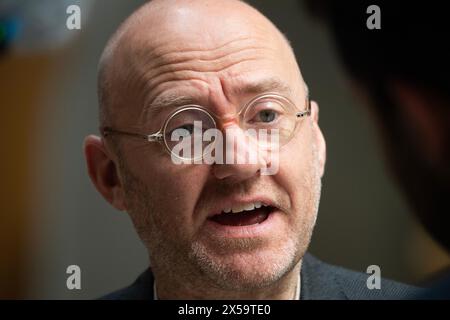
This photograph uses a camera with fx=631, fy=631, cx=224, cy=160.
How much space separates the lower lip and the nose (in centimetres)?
9

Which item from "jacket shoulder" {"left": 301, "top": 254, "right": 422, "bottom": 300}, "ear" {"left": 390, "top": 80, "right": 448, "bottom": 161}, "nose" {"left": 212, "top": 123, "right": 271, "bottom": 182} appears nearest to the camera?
"ear" {"left": 390, "top": 80, "right": 448, "bottom": 161}

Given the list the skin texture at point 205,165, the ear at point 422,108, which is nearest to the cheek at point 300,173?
the skin texture at point 205,165

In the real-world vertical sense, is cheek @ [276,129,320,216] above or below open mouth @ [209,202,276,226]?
above

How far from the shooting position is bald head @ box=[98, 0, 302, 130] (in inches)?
44.3

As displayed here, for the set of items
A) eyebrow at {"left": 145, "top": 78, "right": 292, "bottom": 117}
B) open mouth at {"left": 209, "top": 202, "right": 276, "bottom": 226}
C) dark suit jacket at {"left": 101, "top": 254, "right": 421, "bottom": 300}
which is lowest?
dark suit jacket at {"left": 101, "top": 254, "right": 421, "bottom": 300}

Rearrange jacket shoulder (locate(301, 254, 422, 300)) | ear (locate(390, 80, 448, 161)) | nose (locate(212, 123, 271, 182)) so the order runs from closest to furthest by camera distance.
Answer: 1. ear (locate(390, 80, 448, 161))
2. nose (locate(212, 123, 271, 182))
3. jacket shoulder (locate(301, 254, 422, 300))

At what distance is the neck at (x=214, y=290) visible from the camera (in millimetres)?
1146

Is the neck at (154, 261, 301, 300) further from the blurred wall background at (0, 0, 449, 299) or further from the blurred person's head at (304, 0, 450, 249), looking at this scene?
the blurred person's head at (304, 0, 450, 249)

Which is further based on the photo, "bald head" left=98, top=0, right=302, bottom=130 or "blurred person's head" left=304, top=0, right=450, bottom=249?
"bald head" left=98, top=0, right=302, bottom=130

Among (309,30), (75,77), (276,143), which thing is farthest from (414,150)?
(75,77)

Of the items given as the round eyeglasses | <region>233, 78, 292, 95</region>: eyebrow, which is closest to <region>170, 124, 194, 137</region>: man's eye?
the round eyeglasses

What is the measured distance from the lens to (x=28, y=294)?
4.18 feet

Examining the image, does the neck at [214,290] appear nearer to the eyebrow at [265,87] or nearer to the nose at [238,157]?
the nose at [238,157]
